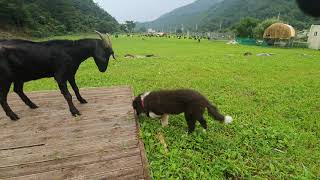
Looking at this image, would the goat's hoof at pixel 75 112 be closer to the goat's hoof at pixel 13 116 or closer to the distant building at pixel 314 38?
the goat's hoof at pixel 13 116

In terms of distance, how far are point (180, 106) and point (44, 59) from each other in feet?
9.59

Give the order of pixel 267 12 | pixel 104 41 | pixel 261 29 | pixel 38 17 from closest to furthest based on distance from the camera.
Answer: pixel 104 41 → pixel 261 29 → pixel 38 17 → pixel 267 12

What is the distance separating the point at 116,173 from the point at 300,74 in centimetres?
1222

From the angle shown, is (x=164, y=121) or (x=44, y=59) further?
(x=164, y=121)

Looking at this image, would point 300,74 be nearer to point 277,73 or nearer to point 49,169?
point 277,73

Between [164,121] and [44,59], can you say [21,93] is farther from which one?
[164,121]

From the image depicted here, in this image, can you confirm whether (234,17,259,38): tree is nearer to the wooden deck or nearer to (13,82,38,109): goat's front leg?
the wooden deck

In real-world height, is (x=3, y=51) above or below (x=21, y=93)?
above

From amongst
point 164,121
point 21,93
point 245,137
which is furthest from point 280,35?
point 21,93

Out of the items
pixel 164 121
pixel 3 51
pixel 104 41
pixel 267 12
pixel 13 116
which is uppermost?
pixel 267 12

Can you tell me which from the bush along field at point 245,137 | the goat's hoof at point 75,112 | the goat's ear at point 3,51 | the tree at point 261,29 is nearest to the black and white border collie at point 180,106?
the bush along field at point 245,137

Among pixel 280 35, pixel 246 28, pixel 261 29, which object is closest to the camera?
pixel 280 35

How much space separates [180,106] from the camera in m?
5.45

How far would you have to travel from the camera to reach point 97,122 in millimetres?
5574
